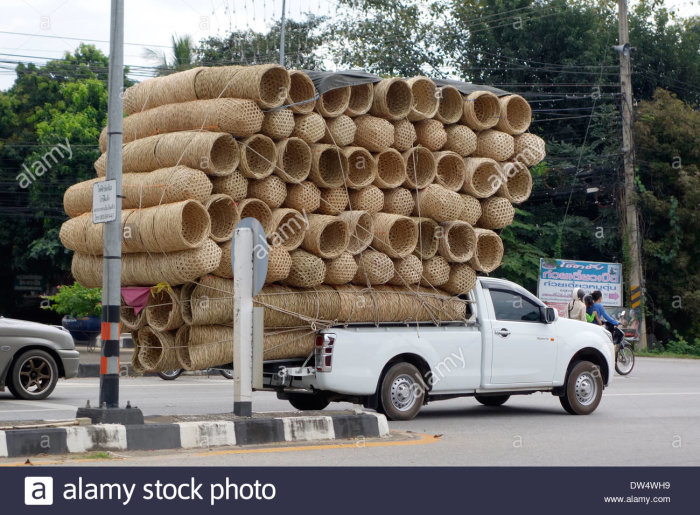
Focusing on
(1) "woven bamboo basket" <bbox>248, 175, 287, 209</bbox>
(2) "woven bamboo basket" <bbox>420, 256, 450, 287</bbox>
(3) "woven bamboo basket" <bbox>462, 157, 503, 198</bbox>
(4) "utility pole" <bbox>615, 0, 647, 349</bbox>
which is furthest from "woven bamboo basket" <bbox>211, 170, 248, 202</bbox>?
(4) "utility pole" <bbox>615, 0, 647, 349</bbox>

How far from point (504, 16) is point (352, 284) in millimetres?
27765

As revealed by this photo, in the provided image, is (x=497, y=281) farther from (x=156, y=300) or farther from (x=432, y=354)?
(x=156, y=300)

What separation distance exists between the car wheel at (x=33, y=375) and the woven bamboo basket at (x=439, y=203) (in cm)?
575

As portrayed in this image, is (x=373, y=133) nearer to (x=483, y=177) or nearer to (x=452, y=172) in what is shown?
(x=452, y=172)

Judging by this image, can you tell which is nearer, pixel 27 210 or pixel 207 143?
pixel 207 143

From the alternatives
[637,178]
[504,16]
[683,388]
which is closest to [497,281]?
[683,388]

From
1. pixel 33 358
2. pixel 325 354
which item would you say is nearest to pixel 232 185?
pixel 325 354

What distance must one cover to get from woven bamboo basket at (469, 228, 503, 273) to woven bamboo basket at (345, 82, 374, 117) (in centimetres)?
221

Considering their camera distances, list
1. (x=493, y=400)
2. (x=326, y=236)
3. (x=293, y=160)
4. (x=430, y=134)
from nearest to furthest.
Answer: (x=293, y=160) < (x=326, y=236) < (x=430, y=134) < (x=493, y=400)

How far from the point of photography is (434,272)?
12.0m

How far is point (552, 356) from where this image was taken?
12.7 m

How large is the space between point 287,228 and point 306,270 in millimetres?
506

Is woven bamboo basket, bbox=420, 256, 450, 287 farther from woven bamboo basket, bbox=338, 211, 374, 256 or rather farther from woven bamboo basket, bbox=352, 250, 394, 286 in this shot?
woven bamboo basket, bbox=338, 211, 374, 256

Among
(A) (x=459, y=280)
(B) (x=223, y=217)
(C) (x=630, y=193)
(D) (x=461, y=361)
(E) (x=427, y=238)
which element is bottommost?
(D) (x=461, y=361)
